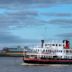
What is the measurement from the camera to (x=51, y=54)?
130750 millimetres

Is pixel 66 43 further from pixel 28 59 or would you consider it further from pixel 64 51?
pixel 28 59

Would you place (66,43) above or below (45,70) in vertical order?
above

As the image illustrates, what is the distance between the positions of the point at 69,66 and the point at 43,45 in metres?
12.6

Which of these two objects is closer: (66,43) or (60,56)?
(60,56)

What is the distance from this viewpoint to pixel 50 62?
12712 centimetres

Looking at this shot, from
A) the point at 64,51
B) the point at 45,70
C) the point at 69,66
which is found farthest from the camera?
the point at 64,51

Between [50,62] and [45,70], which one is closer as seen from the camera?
[45,70]

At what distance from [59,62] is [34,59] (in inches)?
279

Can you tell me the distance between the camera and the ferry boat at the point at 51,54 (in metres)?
127

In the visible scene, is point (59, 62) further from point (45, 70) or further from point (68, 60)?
point (45, 70)

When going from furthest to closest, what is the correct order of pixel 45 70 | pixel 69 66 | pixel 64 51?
pixel 64 51 < pixel 69 66 < pixel 45 70

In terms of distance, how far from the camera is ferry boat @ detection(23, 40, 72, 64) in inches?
5012

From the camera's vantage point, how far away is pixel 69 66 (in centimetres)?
12550

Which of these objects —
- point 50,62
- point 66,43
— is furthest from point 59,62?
point 66,43
